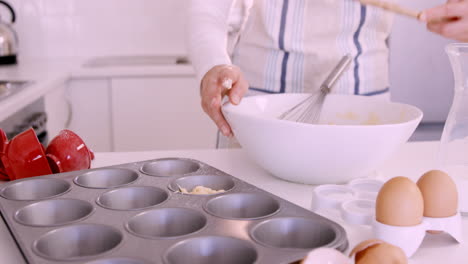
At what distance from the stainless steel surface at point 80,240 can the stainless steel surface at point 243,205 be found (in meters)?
0.13

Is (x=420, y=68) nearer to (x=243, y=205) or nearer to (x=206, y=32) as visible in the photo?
(x=206, y=32)

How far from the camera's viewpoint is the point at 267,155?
861 mm

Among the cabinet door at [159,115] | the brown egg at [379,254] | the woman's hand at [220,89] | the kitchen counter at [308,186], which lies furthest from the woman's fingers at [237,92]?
the cabinet door at [159,115]

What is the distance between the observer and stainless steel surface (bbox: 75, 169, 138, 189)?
82 centimetres

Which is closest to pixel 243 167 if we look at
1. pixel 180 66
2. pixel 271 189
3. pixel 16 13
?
pixel 271 189

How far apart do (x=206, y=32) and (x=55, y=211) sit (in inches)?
24.3

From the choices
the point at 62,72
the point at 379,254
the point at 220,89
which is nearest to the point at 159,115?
the point at 62,72

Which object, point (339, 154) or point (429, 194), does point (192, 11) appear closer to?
point (339, 154)

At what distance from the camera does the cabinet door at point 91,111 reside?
2.13 metres


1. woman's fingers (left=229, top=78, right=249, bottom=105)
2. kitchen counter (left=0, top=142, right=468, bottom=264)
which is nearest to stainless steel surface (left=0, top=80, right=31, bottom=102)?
kitchen counter (left=0, top=142, right=468, bottom=264)

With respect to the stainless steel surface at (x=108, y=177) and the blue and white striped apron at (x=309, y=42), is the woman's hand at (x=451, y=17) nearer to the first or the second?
the blue and white striped apron at (x=309, y=42)

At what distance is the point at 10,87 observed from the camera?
180 centimetres

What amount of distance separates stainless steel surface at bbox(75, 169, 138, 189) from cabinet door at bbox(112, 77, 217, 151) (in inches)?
52.9

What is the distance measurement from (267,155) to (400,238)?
0.96 feet
